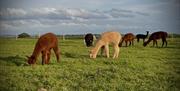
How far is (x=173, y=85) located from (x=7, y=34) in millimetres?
1993

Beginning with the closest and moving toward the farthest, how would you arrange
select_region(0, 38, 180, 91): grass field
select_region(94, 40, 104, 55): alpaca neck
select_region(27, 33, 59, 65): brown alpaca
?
select_region(0, 38, 180, 91): grass field, select_region(27, 33, 59, 65): brown alpaca, select_region(94, 40, 104, 55): alpaca neck

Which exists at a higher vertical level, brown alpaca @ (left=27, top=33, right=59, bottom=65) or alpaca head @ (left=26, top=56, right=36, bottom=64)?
brown alpaca @ (left=27, top=33, right=59, bottom=65)

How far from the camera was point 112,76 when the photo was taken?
463 centimetres

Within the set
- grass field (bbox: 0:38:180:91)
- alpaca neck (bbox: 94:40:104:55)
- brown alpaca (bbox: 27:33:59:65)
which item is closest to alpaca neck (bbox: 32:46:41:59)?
brown alpaca (bbox: 27:33:59:65)

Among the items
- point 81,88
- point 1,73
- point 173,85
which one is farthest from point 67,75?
point 173,85

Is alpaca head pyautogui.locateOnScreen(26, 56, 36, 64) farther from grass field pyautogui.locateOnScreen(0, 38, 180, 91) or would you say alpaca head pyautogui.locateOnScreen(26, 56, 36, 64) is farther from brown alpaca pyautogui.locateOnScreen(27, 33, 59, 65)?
grass field pyautogui.locateOnScreen(0, 38, 180, 91)

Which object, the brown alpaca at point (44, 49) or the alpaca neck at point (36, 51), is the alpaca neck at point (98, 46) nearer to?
the brown alpaca at point (44, 49)

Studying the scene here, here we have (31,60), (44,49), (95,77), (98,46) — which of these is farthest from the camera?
(98,46)

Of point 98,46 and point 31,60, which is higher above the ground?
point 98,46

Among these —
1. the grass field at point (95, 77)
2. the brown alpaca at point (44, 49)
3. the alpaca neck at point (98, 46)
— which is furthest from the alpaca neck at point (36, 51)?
the alpaca neck at point (98, 46)

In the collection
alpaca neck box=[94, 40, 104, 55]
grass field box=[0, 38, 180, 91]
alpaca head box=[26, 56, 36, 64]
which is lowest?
grass field box=[0, 38, 180, 91]

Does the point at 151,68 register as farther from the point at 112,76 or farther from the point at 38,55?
the point at 38,55

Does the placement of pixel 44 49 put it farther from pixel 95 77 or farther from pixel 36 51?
pixel 95 77

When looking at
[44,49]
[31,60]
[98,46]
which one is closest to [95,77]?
[31,60]
